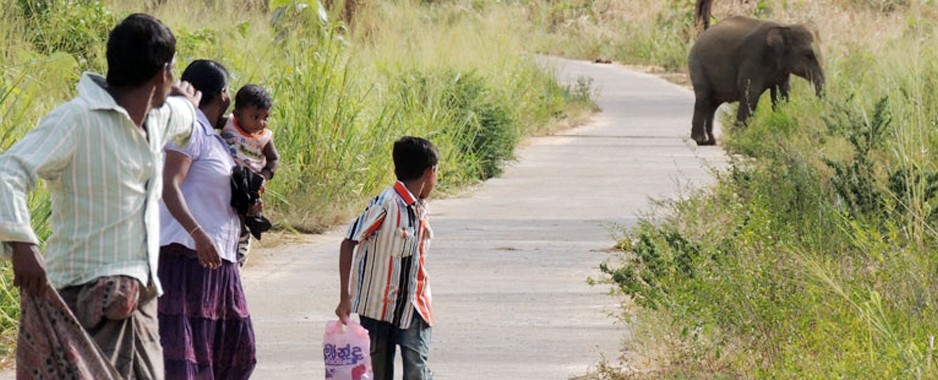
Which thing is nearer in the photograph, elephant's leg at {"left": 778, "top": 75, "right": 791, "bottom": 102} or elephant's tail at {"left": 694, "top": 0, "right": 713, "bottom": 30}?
elephant's leg at {"left": 778, "top": 75, "right": 791, "bottom": 102}

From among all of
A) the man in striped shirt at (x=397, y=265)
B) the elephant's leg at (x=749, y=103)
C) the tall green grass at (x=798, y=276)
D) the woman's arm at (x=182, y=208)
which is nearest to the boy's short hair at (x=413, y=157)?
the man in striped shirt at (x=397, y=265)

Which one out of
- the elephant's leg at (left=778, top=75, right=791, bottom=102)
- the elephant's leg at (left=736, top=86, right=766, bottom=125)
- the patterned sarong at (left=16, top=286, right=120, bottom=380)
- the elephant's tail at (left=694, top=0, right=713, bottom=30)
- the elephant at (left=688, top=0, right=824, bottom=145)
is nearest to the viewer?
the patterned sarong at (left=16, top=286, right=120, bottom=380)

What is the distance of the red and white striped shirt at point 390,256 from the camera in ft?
21.0

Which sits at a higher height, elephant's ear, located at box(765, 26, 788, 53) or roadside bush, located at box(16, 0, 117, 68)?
roadside bush, located at box(16, 0, 117, 68)

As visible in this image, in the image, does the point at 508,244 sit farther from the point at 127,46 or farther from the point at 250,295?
the point at 127,46

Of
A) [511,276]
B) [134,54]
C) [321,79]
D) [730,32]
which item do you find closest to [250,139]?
[134,54]

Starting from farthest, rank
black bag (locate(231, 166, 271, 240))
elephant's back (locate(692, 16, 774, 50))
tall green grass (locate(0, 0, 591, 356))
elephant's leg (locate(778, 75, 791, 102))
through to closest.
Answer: elephant's back (locate(692, 16, 774, 50)) → elephant's leg (locate(778, 75, 791, 102)) → tall green grass (locate(0, 0, 591, 356)) → black bag (locate(231, 166, 271, 240))

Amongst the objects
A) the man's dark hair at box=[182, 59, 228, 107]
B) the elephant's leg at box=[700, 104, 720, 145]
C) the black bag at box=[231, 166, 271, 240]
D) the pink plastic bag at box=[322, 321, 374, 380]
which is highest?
the man's dark hair at box=[182, 59, 228, 107]

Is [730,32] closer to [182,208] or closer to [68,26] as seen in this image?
[68,26]

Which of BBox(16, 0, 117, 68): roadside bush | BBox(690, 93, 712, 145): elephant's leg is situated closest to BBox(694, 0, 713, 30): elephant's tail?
BBox(690, 93, 712, 145): elephant's leg

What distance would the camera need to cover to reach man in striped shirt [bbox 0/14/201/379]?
4.81 meters

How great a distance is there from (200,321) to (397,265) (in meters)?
0.72

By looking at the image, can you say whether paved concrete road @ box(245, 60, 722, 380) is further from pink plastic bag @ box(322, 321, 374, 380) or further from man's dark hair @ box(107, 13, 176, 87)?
man's dark hair @ box(107, 13, 176, 87)

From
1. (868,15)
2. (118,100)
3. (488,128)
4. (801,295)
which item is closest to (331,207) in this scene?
(488,128)
